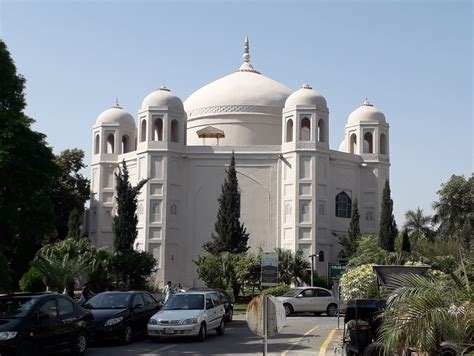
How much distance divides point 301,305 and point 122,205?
20216mm

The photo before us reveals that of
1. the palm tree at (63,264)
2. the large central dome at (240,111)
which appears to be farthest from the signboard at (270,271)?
the large central dome at (240,111)

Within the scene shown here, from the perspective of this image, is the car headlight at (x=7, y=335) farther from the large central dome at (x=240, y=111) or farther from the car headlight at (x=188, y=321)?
the large central dome at (x=240, y=111)

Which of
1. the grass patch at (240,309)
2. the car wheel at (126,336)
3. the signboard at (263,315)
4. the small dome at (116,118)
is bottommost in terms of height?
the grass patch at (240,309)

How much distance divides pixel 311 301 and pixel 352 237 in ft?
71.6


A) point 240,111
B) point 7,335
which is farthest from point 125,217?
point 7,335

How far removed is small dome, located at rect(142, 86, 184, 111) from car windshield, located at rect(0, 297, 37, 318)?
41445 millimetres

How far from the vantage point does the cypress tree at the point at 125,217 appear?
155 ft

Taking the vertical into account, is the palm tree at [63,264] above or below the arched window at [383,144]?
below

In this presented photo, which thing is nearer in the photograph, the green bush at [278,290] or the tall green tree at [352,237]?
the green bush at [278,290]

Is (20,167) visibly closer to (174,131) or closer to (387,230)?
(387,230)

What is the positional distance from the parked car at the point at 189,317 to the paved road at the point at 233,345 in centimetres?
28

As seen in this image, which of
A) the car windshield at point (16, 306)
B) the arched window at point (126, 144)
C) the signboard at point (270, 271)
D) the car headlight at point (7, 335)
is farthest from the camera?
the arched window at point (126, 144)

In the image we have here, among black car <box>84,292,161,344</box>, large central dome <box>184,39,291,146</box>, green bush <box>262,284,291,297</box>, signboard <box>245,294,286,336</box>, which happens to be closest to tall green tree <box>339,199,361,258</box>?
large central dome <box>184,39,291,146</box>

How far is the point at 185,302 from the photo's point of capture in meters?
19.6
